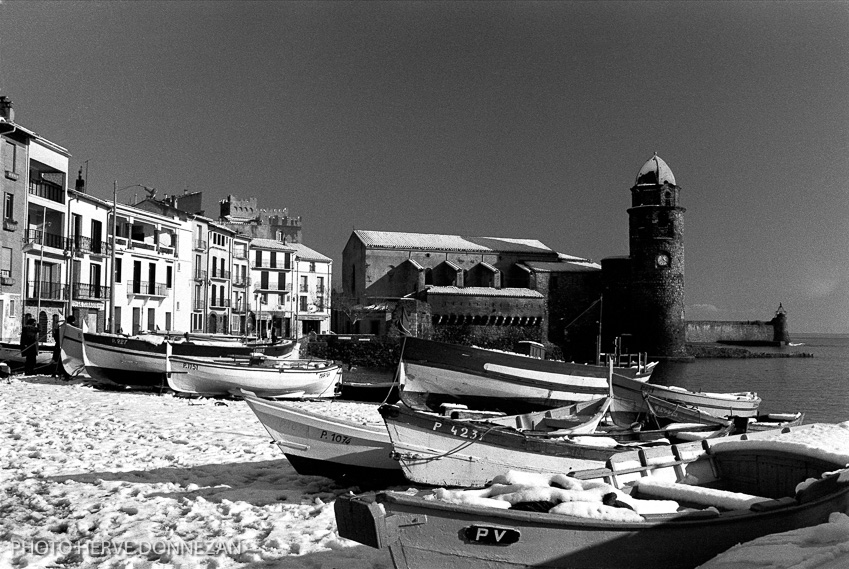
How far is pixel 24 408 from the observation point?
1332cm

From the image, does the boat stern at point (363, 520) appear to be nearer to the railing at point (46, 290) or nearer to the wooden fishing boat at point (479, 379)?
the wooden fishing boat at point (479, 379)

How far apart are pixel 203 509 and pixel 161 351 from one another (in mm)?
12219

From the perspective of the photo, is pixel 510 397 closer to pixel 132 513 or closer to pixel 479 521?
pixel 132 513

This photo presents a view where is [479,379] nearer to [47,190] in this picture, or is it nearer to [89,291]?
[47,190]

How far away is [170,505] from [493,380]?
8.92 meters

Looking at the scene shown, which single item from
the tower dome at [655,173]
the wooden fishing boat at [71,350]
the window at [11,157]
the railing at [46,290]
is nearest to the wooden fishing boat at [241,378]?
the wooden fishing boat at [71,350]

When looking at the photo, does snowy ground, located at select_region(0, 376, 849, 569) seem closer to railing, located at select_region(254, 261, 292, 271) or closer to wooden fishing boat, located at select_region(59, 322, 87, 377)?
wooden fishing boat, located at select_region(59, 322, 87, 377)

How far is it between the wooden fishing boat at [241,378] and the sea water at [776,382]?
49.7 ft

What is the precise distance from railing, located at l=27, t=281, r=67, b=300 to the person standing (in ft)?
20.6

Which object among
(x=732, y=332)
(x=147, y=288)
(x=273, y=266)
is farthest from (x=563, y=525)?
(x=732, y=332)

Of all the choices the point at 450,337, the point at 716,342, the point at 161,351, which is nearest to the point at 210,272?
the point at 450,337

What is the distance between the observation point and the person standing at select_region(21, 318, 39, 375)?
65.6ft

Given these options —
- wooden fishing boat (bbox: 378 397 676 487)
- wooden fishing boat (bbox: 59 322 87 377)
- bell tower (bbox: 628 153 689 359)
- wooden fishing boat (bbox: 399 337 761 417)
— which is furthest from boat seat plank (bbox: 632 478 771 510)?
bell tower (bbox: 628 153 689 359)

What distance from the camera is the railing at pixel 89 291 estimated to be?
30.2m
